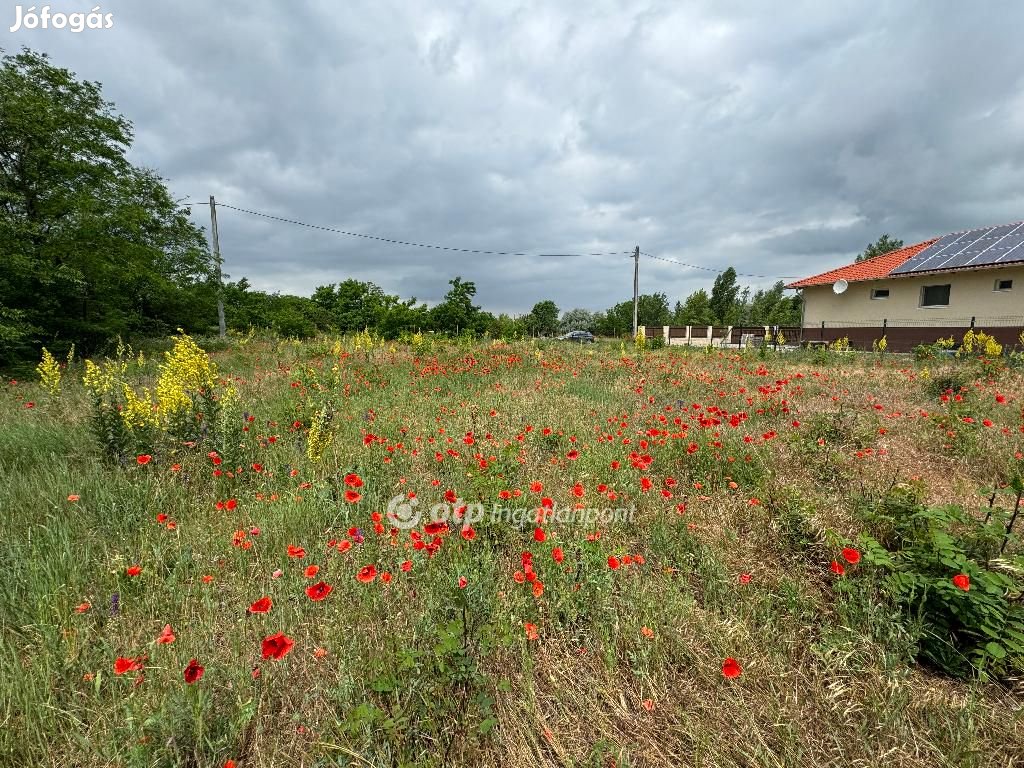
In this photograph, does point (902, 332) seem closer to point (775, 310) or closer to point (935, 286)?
point (935, 286)

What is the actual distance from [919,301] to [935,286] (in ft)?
2.45

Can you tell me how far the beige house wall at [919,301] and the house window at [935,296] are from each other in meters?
0.16

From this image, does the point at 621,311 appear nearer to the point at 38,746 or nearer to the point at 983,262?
the point at 983,262

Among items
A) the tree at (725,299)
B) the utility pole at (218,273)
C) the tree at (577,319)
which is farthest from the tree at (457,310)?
the tree at (577,319)

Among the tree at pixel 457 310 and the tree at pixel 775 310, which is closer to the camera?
the tree at pixel 457 310

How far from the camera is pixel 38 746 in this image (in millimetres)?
1294

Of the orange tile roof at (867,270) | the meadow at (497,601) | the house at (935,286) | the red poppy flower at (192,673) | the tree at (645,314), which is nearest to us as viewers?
the red poppy flower at (192,673)

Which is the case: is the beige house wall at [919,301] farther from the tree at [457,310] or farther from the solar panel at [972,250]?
the tree at [457,310]

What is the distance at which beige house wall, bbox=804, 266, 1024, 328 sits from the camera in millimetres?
15000

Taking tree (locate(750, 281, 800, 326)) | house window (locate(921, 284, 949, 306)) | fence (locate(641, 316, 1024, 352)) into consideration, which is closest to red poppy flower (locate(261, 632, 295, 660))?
fence (locate(641, 316, 1024, 352))

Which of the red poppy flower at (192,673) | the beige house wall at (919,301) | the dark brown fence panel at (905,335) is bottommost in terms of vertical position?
the red poppy flower at (192,673)

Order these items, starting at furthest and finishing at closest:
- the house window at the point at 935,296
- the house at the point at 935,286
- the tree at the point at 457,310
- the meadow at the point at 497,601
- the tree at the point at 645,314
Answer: the tree at the point at 645,314, the tree at the point at 457,310, the house window at the point at 935,296, the house at the point at 935,286, the meadow at the point at 497,601

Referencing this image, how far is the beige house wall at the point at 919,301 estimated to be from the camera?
15000 millimetres

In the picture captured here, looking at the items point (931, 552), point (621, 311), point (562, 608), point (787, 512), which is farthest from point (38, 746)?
point (621, 311)
